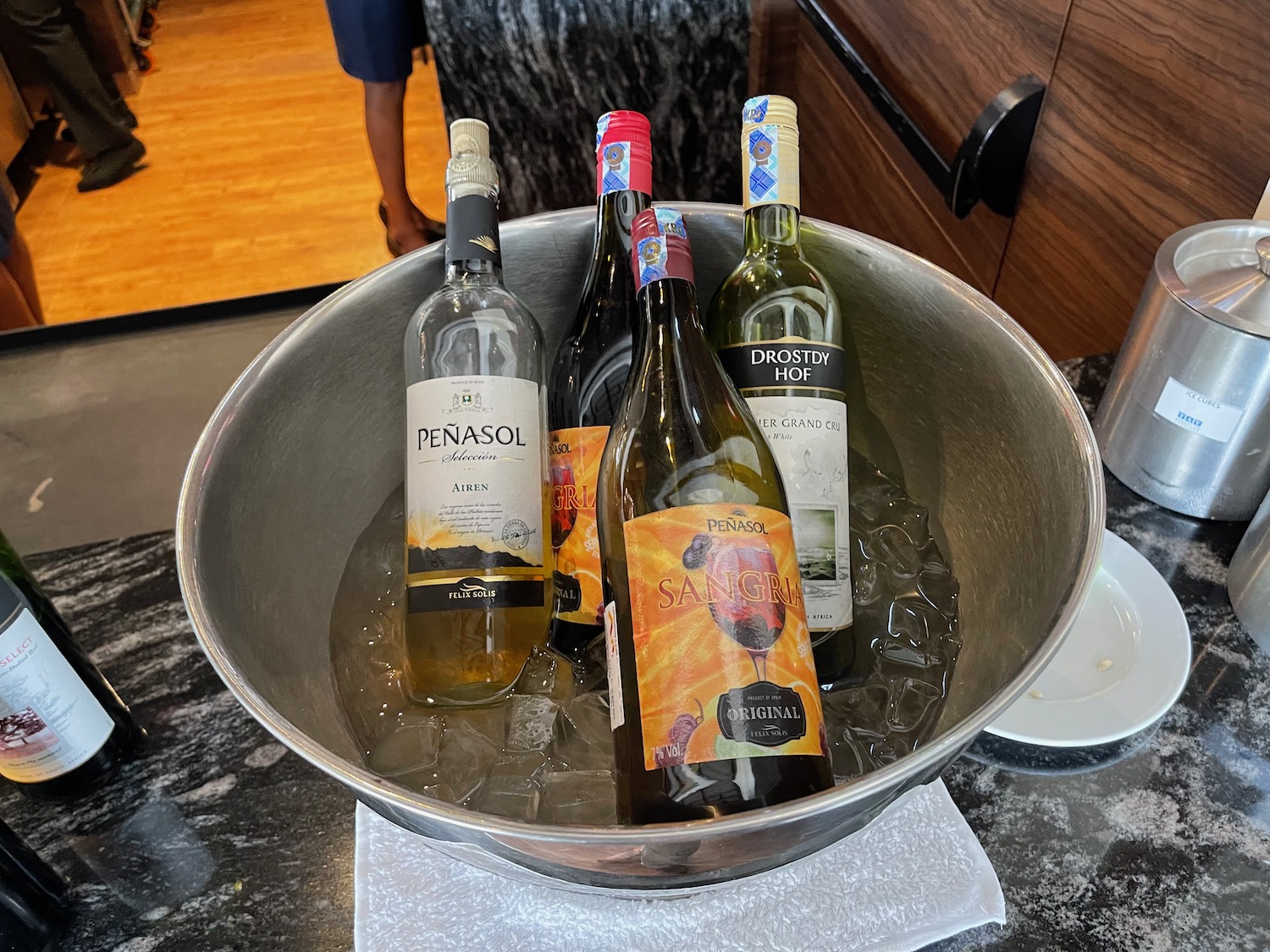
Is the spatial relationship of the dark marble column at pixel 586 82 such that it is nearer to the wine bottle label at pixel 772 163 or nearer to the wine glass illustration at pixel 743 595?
the wine bottle label at pixel 772 163

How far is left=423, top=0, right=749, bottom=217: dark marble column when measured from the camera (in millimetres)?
1475

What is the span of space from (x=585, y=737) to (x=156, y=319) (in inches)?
59.9

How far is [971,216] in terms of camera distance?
1154mm

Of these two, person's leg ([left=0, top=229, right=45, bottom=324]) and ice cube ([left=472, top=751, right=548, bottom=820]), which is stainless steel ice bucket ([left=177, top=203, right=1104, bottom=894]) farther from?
person's leg ([left=0, top=229, right=45, bottom=324])

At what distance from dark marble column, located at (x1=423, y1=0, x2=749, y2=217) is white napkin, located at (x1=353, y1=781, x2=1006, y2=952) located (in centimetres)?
131

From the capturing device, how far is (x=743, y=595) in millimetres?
486

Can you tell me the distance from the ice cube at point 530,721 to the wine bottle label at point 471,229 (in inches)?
13.4

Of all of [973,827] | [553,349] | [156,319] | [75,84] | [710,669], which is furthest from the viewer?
[75,84]

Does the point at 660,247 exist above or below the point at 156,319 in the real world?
above

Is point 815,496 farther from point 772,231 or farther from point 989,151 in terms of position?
point 989,151

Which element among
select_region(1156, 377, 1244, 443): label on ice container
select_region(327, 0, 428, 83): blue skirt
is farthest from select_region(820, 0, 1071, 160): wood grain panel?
select_region(327, 0, 428, 83): blue skirt

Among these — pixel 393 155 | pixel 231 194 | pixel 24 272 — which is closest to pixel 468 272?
pixel 393 155

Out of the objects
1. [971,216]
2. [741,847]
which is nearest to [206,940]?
[741,847]

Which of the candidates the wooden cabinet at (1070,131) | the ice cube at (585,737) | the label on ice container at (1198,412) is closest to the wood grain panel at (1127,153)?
the wooden cabinet at (1070,131)
